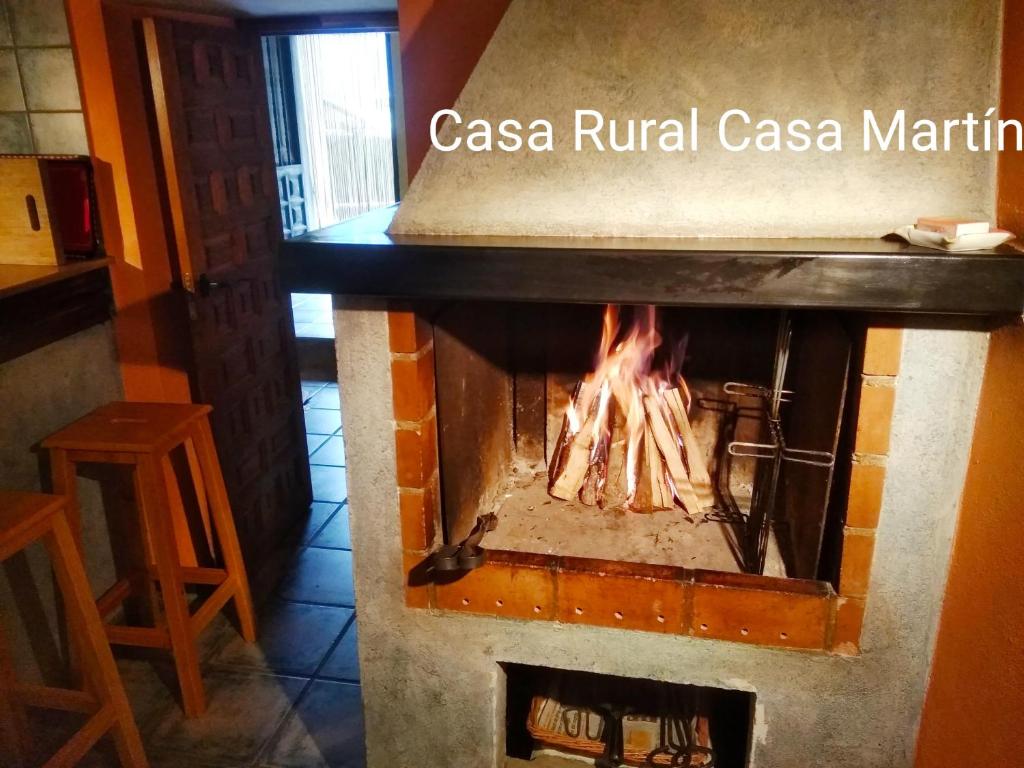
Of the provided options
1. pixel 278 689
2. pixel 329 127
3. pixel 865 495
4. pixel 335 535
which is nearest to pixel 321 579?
pixel 335 535

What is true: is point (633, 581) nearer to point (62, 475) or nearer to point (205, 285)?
point (62, 475)

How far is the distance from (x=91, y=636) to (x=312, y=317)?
404 centimetres

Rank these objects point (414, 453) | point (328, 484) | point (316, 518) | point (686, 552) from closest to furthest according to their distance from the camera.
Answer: point (414, 453) → point (686, 552) → point (316, 518) → point (328, 484)

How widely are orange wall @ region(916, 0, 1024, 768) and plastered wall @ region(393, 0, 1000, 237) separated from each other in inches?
1.9

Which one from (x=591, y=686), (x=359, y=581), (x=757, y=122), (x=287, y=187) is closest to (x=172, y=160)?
(x=359, y=581)

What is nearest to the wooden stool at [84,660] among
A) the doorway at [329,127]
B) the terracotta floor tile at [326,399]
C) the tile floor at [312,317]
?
the terracotta floor tile at [326,399]

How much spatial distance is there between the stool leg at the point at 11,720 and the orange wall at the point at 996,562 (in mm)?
1952

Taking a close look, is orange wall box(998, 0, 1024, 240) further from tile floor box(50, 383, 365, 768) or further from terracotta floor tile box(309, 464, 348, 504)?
terracotta floor tile box(309, 464, 348, 504)

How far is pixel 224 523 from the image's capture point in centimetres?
239

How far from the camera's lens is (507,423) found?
6.37 feet

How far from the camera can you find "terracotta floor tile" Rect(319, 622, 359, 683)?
231 centimetres

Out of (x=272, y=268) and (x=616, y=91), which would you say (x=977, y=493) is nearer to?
(x=616, y=91)

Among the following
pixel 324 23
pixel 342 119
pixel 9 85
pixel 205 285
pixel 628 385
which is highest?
pixel 324 23

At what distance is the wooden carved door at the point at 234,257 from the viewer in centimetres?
234
